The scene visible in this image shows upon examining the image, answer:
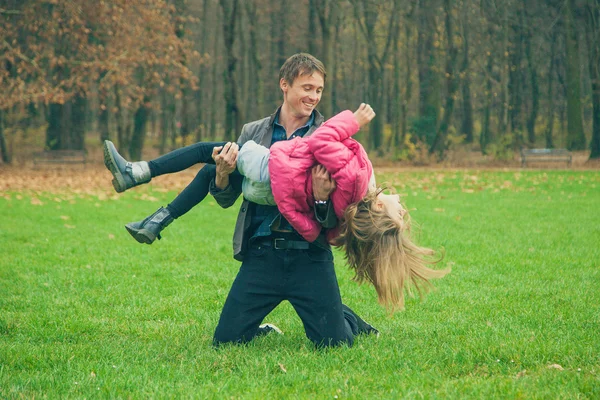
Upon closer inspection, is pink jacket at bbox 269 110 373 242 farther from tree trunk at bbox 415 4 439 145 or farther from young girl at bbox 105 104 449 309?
tree trunk at bbox 415 4 439 145

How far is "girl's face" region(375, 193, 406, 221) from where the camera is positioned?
194 inches

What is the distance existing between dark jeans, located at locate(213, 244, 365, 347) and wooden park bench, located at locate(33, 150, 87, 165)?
23.8 meters

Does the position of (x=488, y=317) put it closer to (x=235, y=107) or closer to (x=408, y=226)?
(x=408, y=226)

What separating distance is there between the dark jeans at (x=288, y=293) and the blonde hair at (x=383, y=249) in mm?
254

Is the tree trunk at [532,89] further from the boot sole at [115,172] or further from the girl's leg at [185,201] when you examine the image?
the boot sole at [115,172]

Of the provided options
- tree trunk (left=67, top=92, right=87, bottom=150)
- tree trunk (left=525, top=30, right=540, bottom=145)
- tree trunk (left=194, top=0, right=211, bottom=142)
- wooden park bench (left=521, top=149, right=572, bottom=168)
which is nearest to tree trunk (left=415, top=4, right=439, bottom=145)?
wooden park bench (left=521, top=149, right=572, bottom=168)

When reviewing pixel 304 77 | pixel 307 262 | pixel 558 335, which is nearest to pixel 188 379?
pixel 307 262

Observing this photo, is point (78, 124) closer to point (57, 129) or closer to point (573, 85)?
point (57, 129)

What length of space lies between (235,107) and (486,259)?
19631 millimetres

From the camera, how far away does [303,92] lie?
5.09 m

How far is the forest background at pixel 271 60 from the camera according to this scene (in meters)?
25.0

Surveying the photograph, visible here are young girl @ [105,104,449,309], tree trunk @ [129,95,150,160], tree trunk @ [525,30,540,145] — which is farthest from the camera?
tree trunk @ [525,30,540,145]

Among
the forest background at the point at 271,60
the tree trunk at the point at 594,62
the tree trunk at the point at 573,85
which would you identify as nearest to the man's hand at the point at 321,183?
A: the forest background at the point at 271,60

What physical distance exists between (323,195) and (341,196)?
0.12 meters
